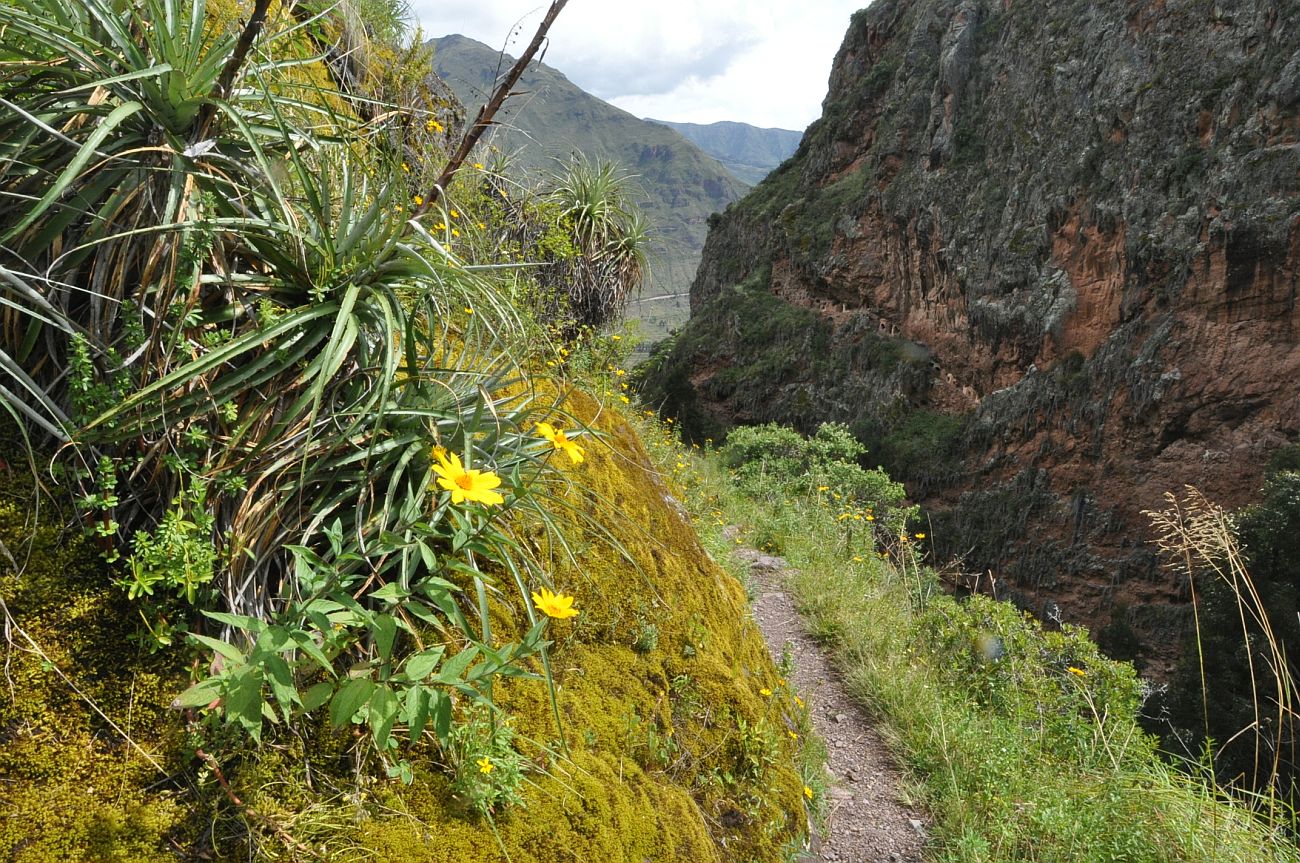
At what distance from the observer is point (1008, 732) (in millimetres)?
3664

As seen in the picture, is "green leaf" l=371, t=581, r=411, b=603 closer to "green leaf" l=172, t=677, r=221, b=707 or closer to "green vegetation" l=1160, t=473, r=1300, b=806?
"green leaf" l=172, t=677, r=221, b=707

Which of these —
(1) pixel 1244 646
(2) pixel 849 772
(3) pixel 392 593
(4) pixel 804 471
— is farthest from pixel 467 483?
(4) pixel 804 471

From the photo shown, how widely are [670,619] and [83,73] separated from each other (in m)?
1.96

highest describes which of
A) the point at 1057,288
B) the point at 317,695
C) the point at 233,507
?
the point at 1057,288

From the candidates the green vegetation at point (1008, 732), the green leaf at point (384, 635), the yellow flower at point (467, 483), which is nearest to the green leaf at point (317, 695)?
the green leaf at point (384, 635)

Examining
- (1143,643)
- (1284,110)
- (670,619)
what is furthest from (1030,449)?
(670,619)

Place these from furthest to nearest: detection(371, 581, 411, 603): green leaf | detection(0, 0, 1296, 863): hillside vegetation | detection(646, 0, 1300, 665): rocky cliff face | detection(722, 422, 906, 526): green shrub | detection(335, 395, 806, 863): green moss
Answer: detection(646, 0, 1300, 665): rocky cliff face
detection(722, 422, 906, 526): green shrub
detection(335, 395, 806, 863): green moss
detection(371, 581, 411, 603): green leaf
detection(0, 0, 1296, 863): hillside vegetation

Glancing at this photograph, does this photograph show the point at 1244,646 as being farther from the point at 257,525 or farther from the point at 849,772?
the point at 257,525

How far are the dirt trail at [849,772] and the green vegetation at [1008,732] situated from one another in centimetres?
11

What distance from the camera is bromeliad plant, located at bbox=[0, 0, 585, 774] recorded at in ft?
3.90

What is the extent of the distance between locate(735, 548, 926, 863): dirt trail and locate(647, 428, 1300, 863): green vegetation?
0.35 ft

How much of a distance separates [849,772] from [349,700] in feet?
9.08

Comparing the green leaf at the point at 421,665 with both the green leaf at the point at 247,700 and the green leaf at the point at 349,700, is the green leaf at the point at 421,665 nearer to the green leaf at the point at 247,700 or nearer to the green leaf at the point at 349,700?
the green leaf at the point at 349,700

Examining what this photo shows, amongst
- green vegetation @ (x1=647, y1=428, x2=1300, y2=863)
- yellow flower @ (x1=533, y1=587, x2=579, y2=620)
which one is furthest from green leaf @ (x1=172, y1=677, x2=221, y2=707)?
green vegetation @ (x1=647, y1=428, x2=1300, y2=863)
